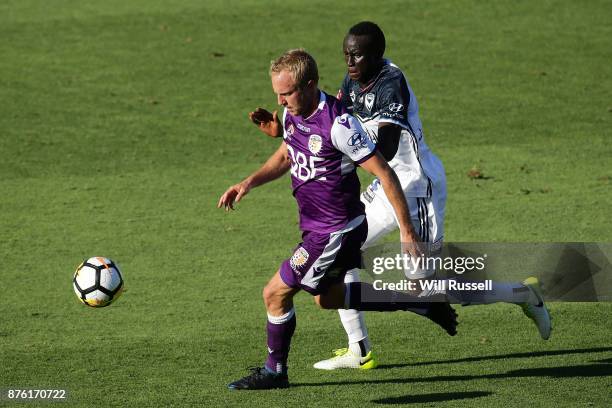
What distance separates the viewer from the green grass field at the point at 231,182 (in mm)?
8242

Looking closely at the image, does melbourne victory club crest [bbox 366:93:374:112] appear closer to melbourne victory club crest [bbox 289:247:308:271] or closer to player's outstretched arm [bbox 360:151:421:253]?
player's outstretched arm [bbox 360:151:421:253]

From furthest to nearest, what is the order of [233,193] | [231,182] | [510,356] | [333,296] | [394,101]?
[231,182] → [510,356] → [394,101] → [233,193] → [333,296]

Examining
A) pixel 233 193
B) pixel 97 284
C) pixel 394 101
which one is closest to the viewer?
pixel 233 193

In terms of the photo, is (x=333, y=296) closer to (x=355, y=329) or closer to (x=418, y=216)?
(x=355, y=329)

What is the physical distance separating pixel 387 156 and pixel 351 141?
99cm

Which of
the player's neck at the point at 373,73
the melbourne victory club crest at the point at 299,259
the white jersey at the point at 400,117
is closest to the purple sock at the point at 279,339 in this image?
the melbourne victory club crest at the point at 299,259

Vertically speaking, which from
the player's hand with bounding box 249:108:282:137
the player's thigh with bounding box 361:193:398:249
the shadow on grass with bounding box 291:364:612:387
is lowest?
the shadow on grass with bounding box 291:364:612:387

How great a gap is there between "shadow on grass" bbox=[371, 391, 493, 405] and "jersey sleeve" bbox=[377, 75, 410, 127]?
2.05m

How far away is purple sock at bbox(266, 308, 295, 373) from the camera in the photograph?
7.81 metres

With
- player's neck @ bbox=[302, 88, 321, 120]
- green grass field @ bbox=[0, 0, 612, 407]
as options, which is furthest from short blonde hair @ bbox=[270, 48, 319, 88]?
green grass field @ bbox=[0, 0, 612, 407]

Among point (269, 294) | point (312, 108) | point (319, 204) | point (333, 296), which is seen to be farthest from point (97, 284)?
point (312, 108)

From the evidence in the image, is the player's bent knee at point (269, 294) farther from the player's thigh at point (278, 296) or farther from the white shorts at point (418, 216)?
the white shorts at point (418, 216)

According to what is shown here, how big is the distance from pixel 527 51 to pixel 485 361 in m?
12.5

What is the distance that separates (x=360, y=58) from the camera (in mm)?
8539
